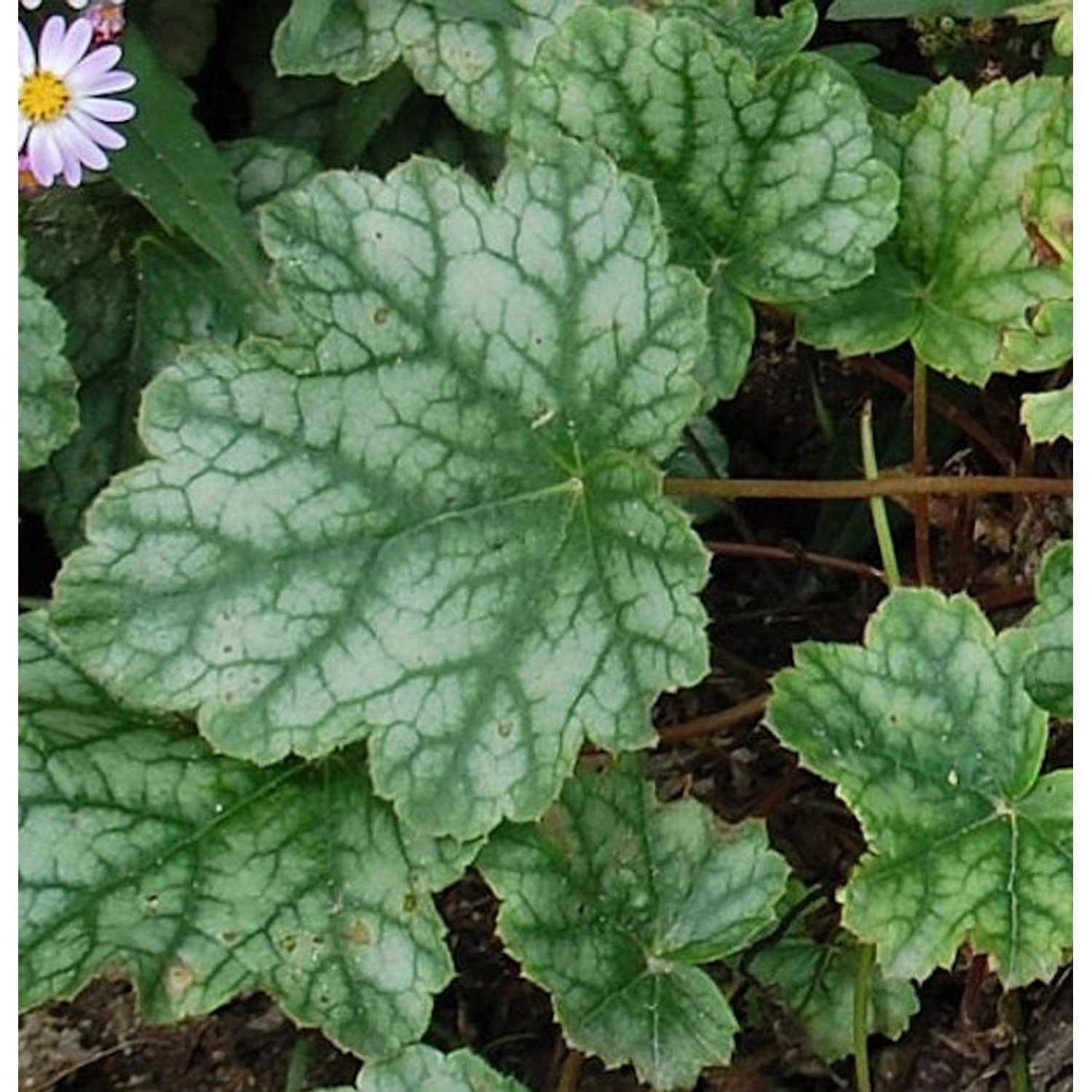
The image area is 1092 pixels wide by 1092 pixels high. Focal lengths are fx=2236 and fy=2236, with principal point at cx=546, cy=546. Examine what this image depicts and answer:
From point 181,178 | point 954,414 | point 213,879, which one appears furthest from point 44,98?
point 954,414

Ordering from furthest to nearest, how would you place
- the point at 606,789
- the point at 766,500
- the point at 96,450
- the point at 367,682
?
the point at 766,500, the point at 96,450, the point at 606,789, the point at 367,682

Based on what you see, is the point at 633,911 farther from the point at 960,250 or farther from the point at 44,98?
the point at 44,98

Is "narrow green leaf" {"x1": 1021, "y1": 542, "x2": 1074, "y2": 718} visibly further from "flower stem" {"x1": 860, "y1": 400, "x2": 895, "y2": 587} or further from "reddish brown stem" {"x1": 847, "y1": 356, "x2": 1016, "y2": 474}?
"reddish brown stem" {"x1": 847, "y1": 356, "x2": 1016, "y2": 474}

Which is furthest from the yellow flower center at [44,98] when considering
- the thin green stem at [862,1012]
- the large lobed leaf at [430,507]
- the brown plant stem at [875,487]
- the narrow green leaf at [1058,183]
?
the thin green stem at [862,1012]

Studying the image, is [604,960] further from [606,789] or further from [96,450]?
[96,450]

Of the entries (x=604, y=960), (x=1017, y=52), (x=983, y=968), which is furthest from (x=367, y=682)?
(x=1017, y=52)

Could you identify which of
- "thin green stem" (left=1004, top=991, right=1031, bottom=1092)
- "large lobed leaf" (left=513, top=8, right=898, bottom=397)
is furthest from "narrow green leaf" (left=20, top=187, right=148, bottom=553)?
"thin green stem" (left=1004, top=991, right=1031, bottom=1092)
